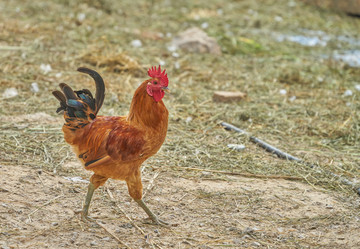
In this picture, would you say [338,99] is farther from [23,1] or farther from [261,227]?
[23,1]

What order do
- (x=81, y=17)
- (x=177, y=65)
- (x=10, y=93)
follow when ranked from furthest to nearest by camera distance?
(x=81, y=17), (x=177, y=65), (x=10, y=93)

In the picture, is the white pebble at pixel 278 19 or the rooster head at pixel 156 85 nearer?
the rooster head at pixel 156 85

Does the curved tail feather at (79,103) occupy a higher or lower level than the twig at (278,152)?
higher

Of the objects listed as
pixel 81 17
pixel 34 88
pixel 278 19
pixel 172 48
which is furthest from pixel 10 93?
pixel 278 19

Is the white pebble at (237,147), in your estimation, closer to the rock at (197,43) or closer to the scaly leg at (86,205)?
the scaly leg at (86,205)

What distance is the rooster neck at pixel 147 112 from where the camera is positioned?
3.38 meters

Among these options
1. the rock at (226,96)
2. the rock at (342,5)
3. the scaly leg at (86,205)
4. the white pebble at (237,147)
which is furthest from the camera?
the rock at (342,5)

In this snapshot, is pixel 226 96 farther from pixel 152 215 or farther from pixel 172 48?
pixel 152 215

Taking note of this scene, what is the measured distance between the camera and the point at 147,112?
133 inches

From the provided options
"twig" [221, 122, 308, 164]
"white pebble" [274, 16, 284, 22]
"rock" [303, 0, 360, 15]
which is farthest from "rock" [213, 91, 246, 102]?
"rock" [303, 0, 360, 15]

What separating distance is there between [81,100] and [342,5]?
36.4 ft

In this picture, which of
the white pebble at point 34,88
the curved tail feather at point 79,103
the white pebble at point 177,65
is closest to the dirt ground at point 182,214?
the curved tail feather at point 79,103

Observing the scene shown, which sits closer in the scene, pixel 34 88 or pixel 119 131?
pixel 119 131

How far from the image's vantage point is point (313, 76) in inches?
315
